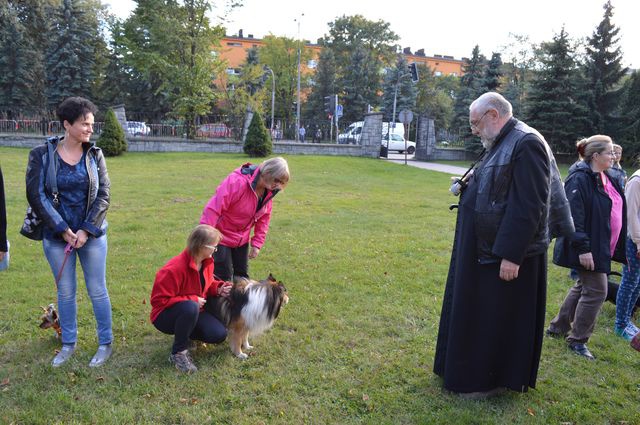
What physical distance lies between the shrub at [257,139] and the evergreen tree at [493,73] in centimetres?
1822

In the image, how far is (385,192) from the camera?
1518 centimetres

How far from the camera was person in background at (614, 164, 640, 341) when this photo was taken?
4.75 meters

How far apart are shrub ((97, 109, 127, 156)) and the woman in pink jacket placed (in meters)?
17.4

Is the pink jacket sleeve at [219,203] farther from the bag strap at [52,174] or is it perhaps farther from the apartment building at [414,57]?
the apartment building at [414,57]

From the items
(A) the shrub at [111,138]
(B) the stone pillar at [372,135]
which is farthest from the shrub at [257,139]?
(B) the stone pillar at [372,135]

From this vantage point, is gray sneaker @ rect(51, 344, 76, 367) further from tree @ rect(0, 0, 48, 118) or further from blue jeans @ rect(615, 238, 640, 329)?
tree @ rect(0, 0, 48, 118)

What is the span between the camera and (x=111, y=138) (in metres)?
20.1

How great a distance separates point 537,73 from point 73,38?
34160mm

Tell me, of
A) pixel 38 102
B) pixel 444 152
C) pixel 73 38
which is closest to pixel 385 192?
pixel 444 152

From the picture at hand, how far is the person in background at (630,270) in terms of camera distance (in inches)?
187

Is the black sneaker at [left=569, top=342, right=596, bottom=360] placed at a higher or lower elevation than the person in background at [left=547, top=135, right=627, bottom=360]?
lower

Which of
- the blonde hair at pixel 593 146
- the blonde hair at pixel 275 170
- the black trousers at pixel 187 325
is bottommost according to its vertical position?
the black trousers at pixel 187 325

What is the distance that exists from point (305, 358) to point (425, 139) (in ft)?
86.2

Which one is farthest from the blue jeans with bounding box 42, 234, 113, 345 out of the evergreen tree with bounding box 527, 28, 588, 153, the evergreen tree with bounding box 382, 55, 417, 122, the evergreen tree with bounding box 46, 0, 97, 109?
the evergreen tree with bounding box 382, 55, 417, 122
